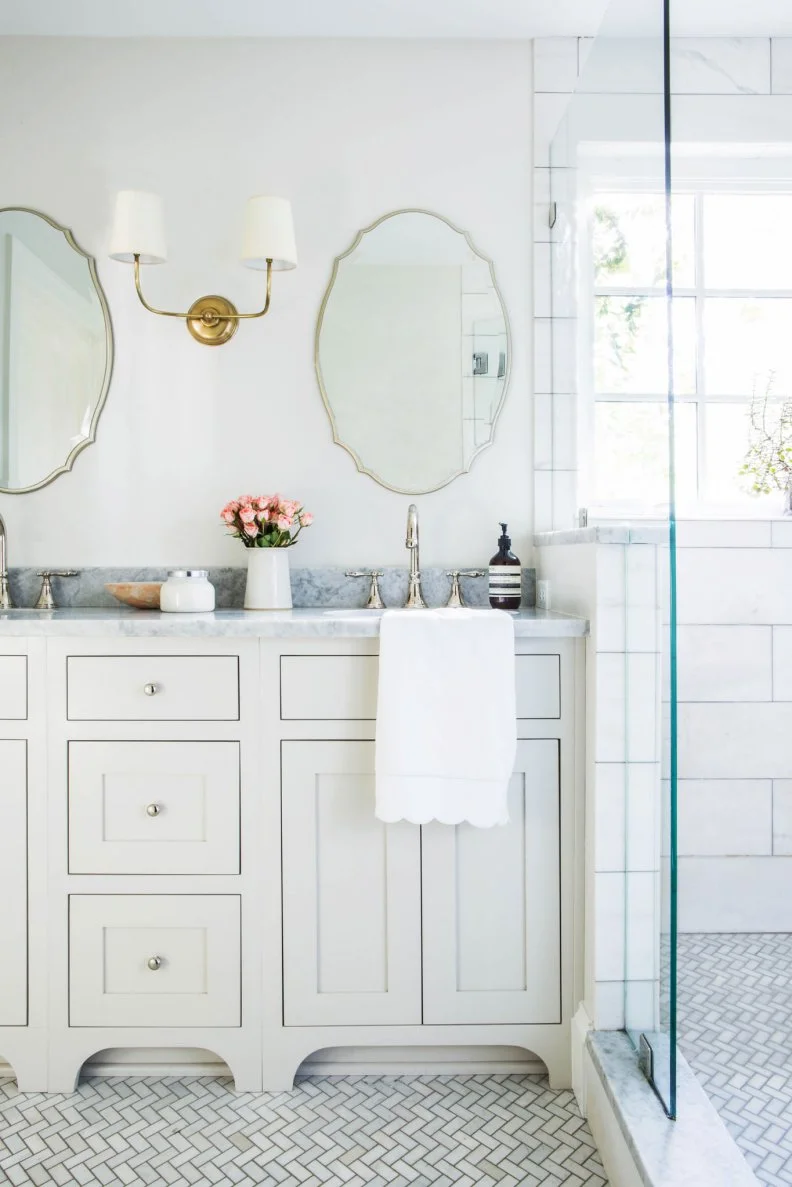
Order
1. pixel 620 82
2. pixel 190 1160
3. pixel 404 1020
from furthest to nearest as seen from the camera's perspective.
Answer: pixel 404 1020 → pixel 620 82 → pixel 190 1160

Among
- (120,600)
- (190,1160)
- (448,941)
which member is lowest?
(190,1160)

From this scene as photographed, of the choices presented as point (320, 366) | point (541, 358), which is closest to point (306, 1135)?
point (320, 366)

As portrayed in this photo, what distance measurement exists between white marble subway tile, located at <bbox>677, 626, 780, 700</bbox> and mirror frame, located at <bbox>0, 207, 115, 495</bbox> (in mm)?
1666

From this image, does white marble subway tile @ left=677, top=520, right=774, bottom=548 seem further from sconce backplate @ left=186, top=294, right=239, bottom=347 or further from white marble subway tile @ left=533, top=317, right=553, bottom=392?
sconce backplate @ left=186, top=294, right=239, bottom=347

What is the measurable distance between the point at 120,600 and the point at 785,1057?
177 centimetres

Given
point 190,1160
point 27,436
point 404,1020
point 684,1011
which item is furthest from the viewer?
point 27,436

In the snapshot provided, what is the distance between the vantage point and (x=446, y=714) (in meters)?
1.66

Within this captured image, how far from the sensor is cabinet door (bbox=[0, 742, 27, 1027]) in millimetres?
1736

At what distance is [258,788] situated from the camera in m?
1.73

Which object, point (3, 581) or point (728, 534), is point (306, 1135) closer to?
point (3, 581)

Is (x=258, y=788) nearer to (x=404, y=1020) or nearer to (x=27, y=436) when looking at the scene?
(x=404, y=1020)

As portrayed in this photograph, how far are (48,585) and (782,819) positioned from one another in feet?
6.58

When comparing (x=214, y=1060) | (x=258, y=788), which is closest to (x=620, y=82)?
(x=258, y=788)

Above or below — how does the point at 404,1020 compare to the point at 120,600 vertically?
below
